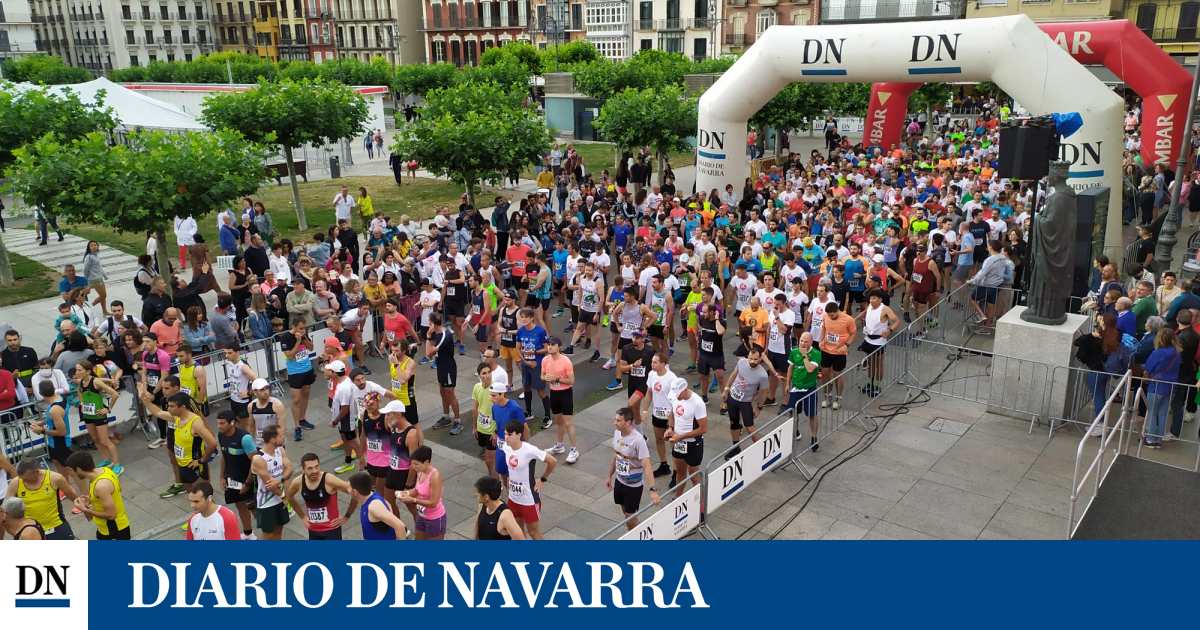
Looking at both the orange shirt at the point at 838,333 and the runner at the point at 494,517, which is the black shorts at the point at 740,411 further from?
the runner at the point at 494,517

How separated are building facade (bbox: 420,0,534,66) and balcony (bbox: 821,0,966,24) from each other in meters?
28.3

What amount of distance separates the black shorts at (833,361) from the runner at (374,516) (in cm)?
605

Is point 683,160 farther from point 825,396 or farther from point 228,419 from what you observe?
point 228,419

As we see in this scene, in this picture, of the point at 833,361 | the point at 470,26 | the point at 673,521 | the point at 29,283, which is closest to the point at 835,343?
the point at 833,361

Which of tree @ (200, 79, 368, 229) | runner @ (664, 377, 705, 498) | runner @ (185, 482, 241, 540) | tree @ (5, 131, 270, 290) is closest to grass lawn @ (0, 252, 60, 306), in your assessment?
tree @ (5, 131, 270, 290)

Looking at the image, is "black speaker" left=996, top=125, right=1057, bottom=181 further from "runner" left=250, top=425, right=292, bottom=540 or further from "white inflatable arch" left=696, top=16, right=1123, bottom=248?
"runner" left=250, top=425, right=292, bottom=540

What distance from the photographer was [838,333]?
428 inches

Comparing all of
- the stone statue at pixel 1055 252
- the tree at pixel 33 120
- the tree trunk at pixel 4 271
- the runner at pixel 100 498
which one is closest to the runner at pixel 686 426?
the runner at pixel 100 498

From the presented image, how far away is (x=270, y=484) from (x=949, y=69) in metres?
14.5

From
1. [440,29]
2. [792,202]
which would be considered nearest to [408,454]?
[792,202]

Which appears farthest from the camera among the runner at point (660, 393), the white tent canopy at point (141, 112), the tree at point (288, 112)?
the white tent canopy at point (141, 112)

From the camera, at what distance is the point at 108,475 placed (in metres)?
7.49

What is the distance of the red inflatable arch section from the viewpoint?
18375mm

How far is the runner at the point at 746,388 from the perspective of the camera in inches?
374
